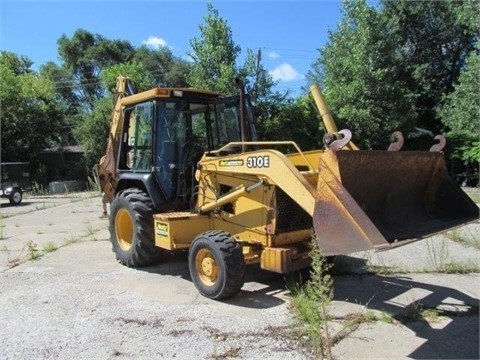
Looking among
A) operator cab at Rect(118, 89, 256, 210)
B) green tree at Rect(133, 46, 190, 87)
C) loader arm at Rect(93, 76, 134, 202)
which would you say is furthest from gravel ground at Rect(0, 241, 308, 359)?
green tree at Rect(133, 46, 190, 87)

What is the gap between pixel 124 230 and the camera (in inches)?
325

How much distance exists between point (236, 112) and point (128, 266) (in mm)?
2938

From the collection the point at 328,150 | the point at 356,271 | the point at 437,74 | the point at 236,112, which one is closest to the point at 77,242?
the point at 236,112

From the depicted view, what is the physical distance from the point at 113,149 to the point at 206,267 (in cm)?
342

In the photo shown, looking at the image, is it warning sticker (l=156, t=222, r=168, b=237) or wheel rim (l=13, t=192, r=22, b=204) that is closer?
warning sticker (l=156, t=222, r=168, b=237)

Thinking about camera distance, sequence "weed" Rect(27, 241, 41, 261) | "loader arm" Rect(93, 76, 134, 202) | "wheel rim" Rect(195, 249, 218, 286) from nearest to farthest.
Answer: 1. "wheel rim" Rect(195, 249, 218, 286)
2. "loader arm" Rect(93, 76, 134, 202)
3. "weed" Rect(27, 241, 41, 261)

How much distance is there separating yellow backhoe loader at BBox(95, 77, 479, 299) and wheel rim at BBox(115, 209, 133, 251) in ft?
0.05

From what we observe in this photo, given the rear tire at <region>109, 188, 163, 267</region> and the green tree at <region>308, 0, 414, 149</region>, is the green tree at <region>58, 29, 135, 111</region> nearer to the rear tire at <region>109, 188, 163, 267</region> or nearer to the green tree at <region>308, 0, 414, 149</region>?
the green tree at <region>308, 0, 414, 149</region>

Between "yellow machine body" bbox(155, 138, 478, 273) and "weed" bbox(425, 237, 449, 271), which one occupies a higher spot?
"yellow machine body" bbox(155, 138, 478, 273)

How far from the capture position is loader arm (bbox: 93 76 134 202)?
8.63 m

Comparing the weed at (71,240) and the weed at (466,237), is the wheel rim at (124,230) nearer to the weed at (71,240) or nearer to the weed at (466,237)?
the weed at (71,240)

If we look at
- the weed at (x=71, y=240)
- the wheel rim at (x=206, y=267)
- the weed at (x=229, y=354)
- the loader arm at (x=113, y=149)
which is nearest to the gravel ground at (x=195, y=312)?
the weed at (x=229, y=354)

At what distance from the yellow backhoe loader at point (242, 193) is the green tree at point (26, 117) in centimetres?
2689

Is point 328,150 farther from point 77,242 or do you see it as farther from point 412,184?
point 77,242
